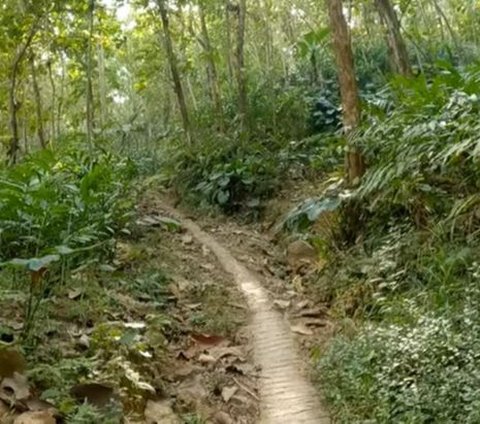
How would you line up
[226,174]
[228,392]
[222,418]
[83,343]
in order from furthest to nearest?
1. [226,174]
2. [228,392]
3. [83,343]
4. [222,418]

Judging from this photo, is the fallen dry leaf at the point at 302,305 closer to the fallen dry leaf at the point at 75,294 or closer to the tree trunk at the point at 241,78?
the fallen dry leaf at the point at 75,294

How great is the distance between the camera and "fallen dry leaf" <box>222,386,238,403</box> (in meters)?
4.21

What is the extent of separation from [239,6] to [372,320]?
10.2 m

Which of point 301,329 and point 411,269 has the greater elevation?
point 411,269

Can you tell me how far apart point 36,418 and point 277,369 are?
2.17m

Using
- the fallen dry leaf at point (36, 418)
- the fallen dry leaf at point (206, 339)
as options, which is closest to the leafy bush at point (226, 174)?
the fallen dry leaf at point (206, 339)

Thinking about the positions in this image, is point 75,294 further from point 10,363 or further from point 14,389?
point 14,389

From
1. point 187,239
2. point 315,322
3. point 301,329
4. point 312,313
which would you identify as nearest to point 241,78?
point 187,239

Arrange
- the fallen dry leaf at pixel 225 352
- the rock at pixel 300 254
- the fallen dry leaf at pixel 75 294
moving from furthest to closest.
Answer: the rock at pixel 300 254
the fallen dry leaf at pixel 75 294
the fallen dry leaf at pixel 225 352

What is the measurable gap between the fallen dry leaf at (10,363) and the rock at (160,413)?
798 mm

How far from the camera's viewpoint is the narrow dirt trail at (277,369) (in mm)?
4051

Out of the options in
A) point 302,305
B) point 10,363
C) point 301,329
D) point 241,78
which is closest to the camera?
point 10,363

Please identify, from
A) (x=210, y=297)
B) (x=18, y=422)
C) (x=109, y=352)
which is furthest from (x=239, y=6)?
(x=18, y=422)

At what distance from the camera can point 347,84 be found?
7.20 m
